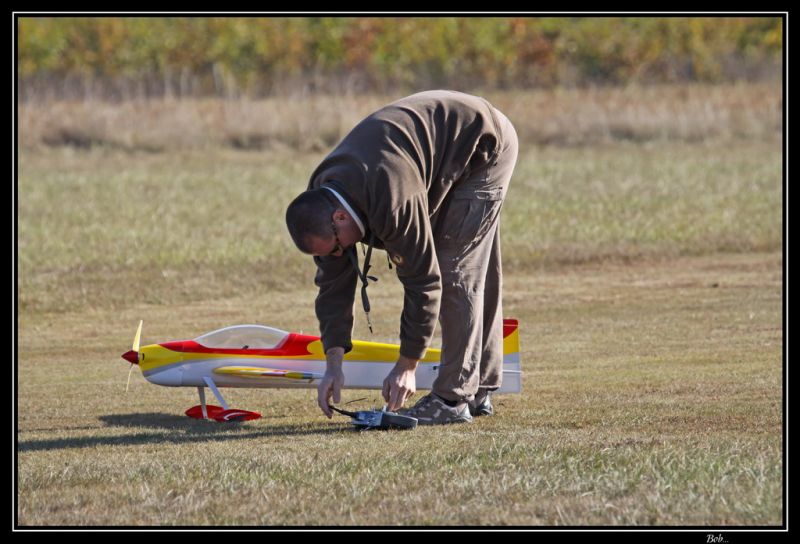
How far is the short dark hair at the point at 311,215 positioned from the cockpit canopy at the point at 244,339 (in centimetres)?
254

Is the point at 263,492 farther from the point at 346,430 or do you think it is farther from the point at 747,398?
the point at 747,398

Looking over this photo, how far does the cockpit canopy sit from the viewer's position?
26.4 ft

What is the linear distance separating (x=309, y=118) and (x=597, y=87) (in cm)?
1079

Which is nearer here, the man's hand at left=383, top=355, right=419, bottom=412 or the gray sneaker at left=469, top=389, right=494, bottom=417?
the man's hand at left=383, top=355, right=419, bottom=412

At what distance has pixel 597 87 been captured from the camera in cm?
3453

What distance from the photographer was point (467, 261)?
650 cm

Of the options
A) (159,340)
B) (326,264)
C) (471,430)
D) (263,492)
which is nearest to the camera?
(263,492)

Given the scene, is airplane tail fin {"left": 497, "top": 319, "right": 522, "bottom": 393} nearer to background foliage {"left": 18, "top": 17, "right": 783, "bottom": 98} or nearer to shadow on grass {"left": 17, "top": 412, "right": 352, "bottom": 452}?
shadow on grass {"left": 17, "top": 412, "right": 352, "bottom": 452}

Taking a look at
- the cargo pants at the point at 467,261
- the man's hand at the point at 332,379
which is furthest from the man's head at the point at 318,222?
the cargo pants at the point at 467,261

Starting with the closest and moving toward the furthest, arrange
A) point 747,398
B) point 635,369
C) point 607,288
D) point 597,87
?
point 747,398, point 635,369, point 607,288, point 597,87

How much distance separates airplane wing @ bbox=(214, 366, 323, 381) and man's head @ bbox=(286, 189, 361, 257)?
2199 millimetres

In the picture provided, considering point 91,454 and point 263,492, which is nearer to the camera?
point 263,492

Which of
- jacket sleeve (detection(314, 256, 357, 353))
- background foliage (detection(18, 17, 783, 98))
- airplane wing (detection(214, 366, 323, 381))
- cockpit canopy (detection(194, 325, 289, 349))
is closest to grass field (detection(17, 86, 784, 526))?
airplane wing (detection(214, 366, 323, 381))

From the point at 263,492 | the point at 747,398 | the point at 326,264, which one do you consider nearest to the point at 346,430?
the point at 326,264
